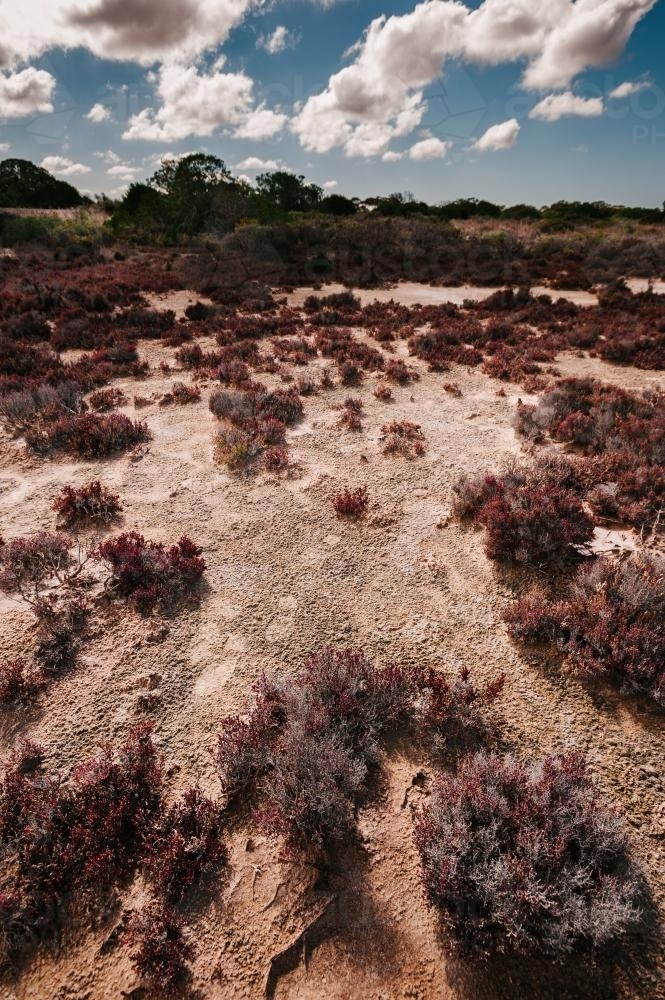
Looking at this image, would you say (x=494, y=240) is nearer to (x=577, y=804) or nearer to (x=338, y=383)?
(x=338, y=383)

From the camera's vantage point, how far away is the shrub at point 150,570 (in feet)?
18.8

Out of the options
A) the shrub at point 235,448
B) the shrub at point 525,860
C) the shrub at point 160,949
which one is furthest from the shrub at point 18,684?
the shrub at point 235,448

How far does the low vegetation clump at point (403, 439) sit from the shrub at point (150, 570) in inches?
175

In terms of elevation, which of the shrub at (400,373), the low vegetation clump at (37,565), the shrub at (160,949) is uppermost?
the shrub at (400,373)

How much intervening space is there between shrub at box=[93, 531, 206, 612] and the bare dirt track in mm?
279

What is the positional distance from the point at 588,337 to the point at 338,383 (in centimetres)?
921

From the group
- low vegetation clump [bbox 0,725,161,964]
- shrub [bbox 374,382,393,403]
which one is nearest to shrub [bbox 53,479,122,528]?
low vegetation clump [bbox 0,725,161,964]

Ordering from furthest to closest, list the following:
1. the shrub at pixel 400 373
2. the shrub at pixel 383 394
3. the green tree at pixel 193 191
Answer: the green tree at pixel 193 191
the shrub at pixel 400 373
the shrub at pixel 383 394

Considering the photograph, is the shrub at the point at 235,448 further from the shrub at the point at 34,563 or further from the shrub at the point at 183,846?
the shrub at the point at 183,846

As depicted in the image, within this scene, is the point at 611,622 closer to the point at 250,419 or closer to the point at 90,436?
the point at 250,419

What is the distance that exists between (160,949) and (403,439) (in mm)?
8011

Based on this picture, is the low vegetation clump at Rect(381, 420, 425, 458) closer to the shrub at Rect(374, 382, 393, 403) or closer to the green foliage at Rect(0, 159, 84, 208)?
the shrub at Rect(374, 382, 393, 403)

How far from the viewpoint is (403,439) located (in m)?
9.33

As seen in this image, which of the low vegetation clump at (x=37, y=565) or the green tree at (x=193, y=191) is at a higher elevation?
the green tree at (x=193, y=191)
